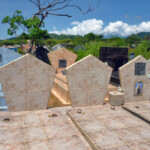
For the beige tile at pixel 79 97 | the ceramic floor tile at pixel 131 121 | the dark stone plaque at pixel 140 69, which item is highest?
the dark stone plaque at pixel 140 69

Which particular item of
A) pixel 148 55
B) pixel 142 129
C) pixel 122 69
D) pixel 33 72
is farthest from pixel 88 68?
pixel 148 55

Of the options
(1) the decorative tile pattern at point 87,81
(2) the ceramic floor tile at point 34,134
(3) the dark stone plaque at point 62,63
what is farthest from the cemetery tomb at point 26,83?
(3) the dark stone plaque at point 62,63

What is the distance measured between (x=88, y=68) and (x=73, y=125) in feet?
14.5

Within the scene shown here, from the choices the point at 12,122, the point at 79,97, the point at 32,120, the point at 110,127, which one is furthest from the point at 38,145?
the point at 79,97

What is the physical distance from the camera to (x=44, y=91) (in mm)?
11750

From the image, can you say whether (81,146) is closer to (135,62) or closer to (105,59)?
(135,62)

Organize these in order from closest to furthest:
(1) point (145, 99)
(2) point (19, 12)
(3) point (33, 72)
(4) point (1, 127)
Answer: (4) point (1, 127), (3) point (33, 72), (1) point (145, 99), (2) point (19, 12)

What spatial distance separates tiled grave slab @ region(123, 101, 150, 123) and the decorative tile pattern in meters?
2.12

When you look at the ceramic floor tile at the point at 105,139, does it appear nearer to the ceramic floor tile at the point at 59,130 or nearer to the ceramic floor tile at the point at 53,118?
the ceramic floor tile at the point at 59,130

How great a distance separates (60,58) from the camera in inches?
955

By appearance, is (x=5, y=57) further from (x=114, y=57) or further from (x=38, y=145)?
(x=114, y=57)

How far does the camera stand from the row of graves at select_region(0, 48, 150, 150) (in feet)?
26.7

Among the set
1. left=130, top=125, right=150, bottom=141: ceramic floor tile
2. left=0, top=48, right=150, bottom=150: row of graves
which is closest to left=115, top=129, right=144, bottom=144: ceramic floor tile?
left=0, top=48, right=150, bottom=150: row of graves

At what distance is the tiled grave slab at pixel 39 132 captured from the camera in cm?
777
